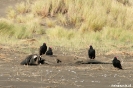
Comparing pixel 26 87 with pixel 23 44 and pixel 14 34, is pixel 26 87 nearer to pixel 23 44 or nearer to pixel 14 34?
pixel 23 44

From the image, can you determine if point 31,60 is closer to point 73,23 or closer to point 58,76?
point 58,76

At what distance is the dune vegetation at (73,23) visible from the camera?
1836 centimetres

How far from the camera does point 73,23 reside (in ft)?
75.4

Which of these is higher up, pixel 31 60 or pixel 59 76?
pixel 31 60

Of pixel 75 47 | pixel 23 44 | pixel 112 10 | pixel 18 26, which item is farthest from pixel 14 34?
pixel 112 10

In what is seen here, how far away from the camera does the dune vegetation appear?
1836cm

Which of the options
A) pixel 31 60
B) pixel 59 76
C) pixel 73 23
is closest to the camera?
pixel 59 76

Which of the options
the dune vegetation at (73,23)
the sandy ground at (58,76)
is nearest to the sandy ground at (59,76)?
the sandy ground at (58,76)

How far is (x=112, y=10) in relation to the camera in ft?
80.0

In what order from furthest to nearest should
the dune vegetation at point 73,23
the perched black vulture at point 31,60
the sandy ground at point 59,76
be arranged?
1. the dune vegetation at point 73,23
2. the perched black vulture at point 31,60
3. the sandy ground at point 59,76

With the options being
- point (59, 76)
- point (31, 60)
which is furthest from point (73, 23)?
point (59, 76)

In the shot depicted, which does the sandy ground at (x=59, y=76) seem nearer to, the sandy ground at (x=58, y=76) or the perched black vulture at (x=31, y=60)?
the sandy ground at (x=58, y=76)

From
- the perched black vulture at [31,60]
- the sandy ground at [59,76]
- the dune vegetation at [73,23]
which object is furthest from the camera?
the dune vegetation at [73,23]

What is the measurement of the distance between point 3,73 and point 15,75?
0.41m
